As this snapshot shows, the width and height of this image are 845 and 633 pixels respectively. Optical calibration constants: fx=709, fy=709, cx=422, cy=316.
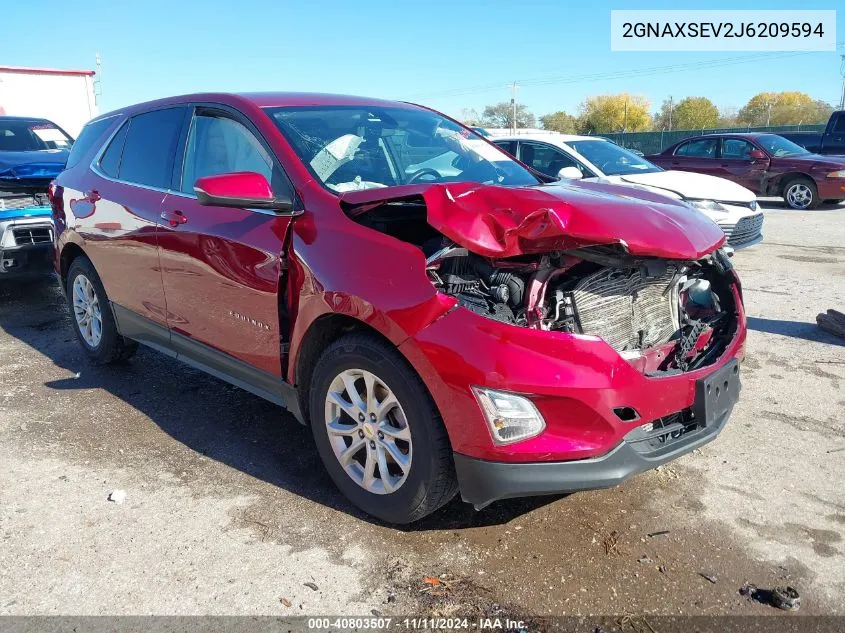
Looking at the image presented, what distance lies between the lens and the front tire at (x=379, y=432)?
2.71 m

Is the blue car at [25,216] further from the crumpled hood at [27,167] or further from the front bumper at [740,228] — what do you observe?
the front bumper at [740,228]

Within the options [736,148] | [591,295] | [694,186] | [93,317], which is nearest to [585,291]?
[591,295]

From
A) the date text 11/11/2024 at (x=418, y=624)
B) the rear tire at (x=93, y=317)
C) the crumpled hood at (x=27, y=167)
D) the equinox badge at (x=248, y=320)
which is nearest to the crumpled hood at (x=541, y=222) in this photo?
the equinox badge at (x=248, y=320)

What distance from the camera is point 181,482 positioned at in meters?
3.49

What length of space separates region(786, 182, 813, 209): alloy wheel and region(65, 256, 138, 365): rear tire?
13383 millimetres

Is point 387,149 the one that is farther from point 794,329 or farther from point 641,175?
point 641,175

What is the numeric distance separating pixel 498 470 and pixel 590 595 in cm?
57

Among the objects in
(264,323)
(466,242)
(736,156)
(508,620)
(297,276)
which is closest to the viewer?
(508,620)

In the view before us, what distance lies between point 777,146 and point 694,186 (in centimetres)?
713

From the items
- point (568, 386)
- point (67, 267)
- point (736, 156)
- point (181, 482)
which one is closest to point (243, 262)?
point (181, 482)

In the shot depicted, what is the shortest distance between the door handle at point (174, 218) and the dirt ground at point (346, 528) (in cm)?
120

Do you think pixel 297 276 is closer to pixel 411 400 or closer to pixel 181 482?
pixel 411 400

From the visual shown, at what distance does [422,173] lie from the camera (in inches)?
147

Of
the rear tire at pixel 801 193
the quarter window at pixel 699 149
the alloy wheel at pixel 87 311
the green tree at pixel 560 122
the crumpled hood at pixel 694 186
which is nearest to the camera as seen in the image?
the alloy wheel at pixel 87 311
